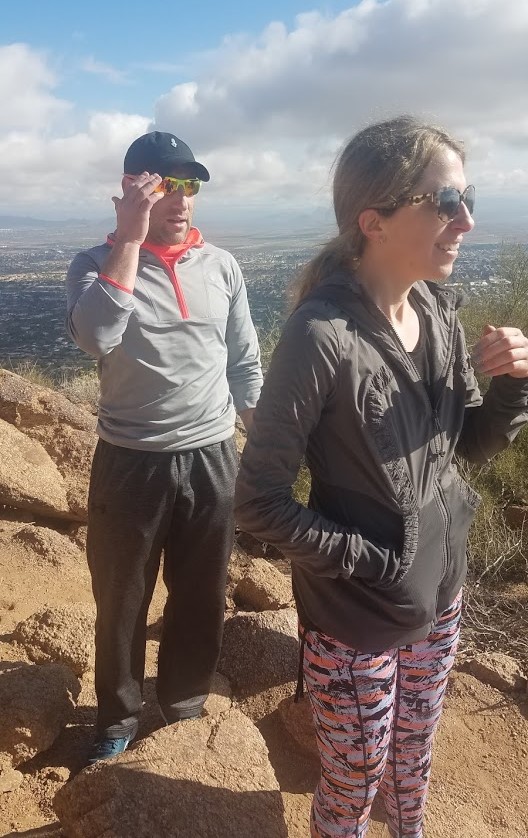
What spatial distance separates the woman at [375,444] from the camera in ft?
4.80

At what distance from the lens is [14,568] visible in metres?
4.14

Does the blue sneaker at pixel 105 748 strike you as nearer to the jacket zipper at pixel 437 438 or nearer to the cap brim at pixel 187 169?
the jacket zipper at pixel 437 438

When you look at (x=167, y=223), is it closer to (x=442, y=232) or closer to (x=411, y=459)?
(x=442, y=232)

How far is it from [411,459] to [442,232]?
0.51 meters

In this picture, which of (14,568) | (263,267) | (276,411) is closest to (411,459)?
(276,411)

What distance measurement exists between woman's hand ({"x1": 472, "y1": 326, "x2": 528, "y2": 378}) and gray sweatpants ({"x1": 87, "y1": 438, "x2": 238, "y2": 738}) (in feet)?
3.48

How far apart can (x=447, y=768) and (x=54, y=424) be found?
3.72 meters

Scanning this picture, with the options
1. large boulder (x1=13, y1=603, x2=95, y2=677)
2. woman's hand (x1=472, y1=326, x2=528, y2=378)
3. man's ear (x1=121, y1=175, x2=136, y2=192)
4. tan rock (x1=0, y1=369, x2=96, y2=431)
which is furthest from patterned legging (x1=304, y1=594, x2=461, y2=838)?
tan rock (x1=0, y1=369, x2=96, y2=431)

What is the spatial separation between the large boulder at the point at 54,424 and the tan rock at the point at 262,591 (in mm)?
1599

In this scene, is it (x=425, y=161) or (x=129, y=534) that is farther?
(x=129, y=534)

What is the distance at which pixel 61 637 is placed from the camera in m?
3.15

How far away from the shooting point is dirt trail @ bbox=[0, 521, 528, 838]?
2385 millimetres

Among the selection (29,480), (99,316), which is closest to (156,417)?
(99,316)

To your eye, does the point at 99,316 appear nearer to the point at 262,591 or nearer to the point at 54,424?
the point at 262,591
